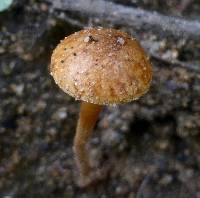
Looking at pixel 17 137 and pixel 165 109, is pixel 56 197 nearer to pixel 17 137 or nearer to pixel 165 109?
pixel 17 137

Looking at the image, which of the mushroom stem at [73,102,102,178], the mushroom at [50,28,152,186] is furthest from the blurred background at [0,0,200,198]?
the mushroom at [50,28,152,186]

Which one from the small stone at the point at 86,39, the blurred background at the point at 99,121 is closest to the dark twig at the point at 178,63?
the blurred background at the point at 99,121

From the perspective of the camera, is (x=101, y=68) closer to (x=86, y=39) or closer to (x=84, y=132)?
(x=86, y=39)

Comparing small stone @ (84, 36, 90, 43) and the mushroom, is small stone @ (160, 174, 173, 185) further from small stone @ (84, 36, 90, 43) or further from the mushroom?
small stone @ (84, 36, 90, 43)

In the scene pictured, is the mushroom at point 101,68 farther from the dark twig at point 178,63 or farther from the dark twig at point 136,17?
the dark twig at point 178,63

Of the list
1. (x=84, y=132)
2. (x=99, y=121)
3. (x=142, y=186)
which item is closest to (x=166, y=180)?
(x=142, y=186)

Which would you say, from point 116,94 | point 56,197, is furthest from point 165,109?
point 116,94

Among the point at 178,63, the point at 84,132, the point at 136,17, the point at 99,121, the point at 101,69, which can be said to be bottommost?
the point at 99,121
